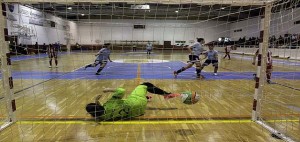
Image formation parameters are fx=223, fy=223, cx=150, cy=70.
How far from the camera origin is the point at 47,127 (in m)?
4.02

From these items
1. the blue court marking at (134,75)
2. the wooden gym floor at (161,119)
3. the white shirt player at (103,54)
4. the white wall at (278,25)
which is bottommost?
the wooden gym floor at (161,119)

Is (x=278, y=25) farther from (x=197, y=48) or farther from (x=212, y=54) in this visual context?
(x=197, y=48)

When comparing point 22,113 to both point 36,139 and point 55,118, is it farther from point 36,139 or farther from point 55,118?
point 36,139

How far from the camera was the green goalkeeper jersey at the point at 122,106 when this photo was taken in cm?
423

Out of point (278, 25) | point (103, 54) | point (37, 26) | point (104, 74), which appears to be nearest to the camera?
point (278, 25)

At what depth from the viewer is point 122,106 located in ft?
14.0

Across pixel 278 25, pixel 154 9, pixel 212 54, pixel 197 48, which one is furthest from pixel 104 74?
pixel 278 25

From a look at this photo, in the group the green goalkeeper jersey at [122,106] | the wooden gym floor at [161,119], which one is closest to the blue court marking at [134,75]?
the wooden gym floor at [161,119]

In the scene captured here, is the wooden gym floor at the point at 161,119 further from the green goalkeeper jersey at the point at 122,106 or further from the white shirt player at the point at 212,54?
the white shirt player at the point at 212,54

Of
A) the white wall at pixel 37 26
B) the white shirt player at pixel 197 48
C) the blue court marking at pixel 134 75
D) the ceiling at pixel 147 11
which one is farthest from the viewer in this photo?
the white wall at pixel 37 26

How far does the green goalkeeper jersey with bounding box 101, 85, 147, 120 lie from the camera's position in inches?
166

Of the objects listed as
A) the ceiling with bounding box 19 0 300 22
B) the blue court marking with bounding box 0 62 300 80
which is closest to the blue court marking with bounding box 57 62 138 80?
the blue court marking with bounding box 0 62 300 80

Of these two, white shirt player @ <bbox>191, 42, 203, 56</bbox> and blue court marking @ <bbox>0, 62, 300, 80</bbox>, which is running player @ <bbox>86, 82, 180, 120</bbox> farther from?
white shirt player @ <bbox>191, 42, 203, 56</bbox>

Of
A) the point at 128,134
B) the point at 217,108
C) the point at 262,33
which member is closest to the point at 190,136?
the point at 128,134
